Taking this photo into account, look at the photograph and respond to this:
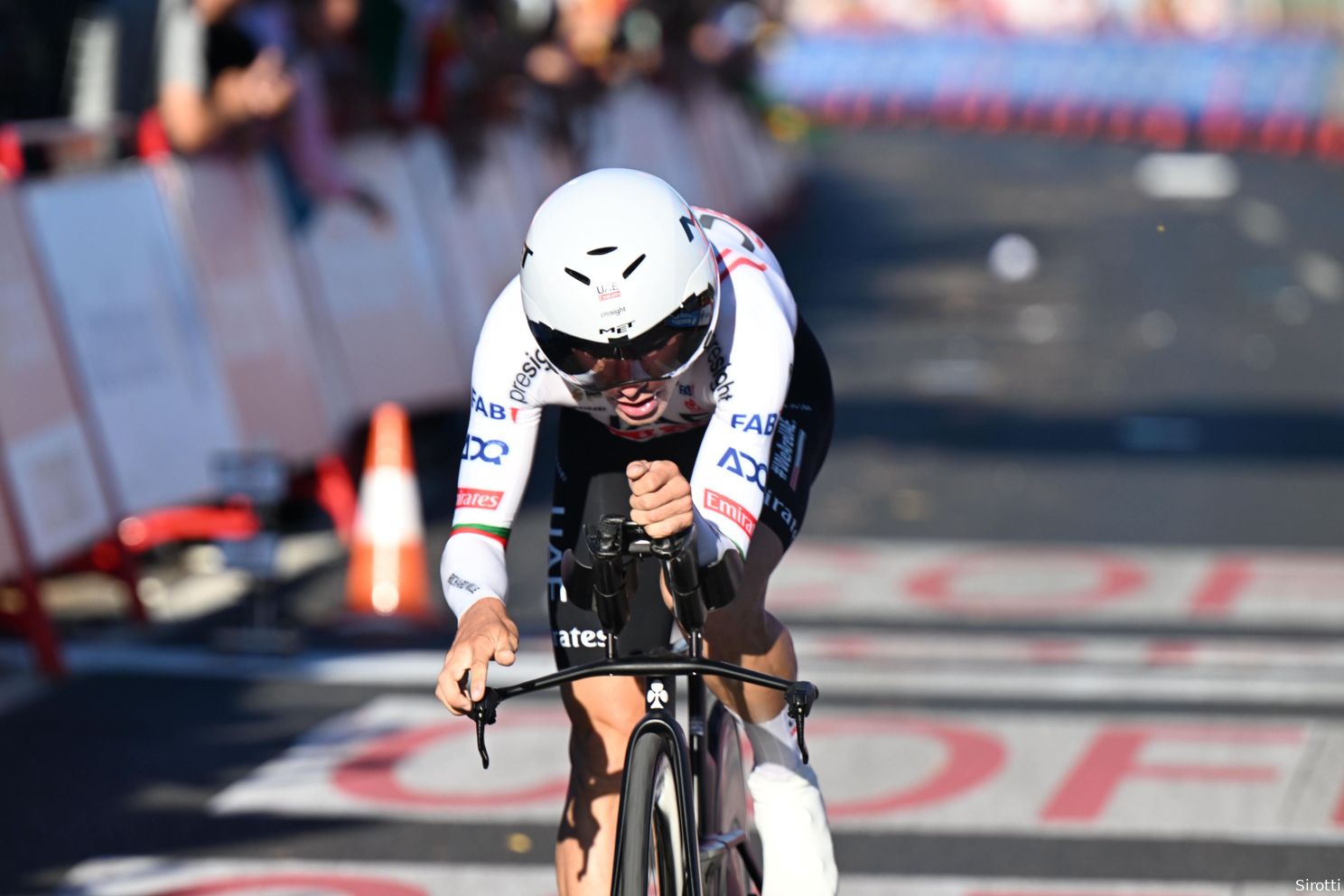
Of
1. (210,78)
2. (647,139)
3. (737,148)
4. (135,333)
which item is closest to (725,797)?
(135,333)

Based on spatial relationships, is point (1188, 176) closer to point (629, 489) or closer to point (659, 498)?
point (629, 489)

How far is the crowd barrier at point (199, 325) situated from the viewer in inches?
339

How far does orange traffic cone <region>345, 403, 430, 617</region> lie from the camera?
923 cm

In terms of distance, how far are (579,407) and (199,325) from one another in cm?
577

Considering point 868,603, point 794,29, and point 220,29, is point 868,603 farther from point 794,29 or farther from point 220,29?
point 794,29

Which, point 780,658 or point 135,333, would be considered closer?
point 780,658

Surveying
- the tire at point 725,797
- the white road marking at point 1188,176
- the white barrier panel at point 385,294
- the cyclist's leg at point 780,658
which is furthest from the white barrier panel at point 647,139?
the tire at point 725,797

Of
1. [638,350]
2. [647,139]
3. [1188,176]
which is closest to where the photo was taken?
[638,350]

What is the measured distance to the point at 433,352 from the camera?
1234 cm

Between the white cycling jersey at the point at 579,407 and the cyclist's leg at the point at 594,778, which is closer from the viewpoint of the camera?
the white cycling jersey at the point at 579,407

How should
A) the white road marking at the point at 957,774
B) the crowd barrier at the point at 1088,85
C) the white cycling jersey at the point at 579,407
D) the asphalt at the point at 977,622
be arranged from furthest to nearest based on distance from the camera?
the crowd barrier at the point at 1088,85 < the white road marking at the point at 957,774 < the asphalt at the point at 977,622 < the white cycling jersey at the point at 579,407

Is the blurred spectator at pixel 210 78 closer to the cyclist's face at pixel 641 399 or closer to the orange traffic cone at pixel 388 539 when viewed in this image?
the orange traffic cone at pixel 388 539

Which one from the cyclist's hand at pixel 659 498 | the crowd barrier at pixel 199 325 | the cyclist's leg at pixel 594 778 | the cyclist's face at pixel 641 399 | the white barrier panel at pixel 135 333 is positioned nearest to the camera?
the cyclist's hand at pixel 659 498

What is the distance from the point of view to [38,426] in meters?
8.57
